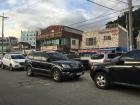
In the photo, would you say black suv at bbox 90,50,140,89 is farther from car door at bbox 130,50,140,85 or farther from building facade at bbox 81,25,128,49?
building facade at bbox 81,25,128,49

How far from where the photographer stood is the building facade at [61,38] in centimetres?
6319

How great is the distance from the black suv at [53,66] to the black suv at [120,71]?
8.69 feet

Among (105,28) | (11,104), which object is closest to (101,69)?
(11,104)

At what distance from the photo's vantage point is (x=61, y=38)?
209ft

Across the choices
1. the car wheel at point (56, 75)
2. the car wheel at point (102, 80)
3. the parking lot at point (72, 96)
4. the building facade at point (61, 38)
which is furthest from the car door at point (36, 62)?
the building facade at point (61, 38)

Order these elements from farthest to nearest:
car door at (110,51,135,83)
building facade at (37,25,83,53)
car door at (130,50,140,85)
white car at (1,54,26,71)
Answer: building facade at (37,25,83,53)
white car at (1,54,26,71)
car door at (110,51,135,83)
car door at (130,50,140,85)

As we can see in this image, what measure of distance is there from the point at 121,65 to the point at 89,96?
1.76 meters

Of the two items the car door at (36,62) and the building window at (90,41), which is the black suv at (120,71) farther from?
the building window at (90,41)

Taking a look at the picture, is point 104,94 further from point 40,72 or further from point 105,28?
point 105,28

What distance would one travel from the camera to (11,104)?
9078 millimetres

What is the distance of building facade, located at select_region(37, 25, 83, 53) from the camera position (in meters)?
63.2

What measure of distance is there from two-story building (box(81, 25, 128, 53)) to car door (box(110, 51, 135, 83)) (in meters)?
37.3

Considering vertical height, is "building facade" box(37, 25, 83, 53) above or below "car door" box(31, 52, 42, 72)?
above

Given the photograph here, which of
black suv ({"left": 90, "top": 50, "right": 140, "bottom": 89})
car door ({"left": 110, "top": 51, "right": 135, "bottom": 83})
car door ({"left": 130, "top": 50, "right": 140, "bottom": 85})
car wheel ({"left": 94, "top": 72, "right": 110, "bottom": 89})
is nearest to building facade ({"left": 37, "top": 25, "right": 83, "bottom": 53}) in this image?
car wheel ({"left": 94, "top": 72, "right": 110, "bottom": 89})
